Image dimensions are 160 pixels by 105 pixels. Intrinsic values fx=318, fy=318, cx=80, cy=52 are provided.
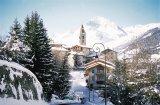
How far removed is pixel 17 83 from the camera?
420 inches

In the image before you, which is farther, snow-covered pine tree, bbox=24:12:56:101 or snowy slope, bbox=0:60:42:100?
snow-covered pine tree, bbox=24:12:56:101

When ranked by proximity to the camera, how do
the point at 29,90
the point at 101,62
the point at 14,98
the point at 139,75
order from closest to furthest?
the point at 14,98 → the point at 29,90 → the point at 139,75 → the point at 101,62

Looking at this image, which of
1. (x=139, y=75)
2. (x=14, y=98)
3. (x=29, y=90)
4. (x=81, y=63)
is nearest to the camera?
(x=14, y=98)

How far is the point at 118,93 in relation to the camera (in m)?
31.1

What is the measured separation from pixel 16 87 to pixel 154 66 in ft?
85.7

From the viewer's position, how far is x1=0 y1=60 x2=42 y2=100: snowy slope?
964 cm

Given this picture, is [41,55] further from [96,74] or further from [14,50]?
[96,74]

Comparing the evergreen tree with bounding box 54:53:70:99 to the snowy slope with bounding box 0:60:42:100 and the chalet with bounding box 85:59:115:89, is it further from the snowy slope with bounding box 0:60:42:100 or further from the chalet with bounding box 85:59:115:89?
the snowy slope with bounding box 0:60:42:100

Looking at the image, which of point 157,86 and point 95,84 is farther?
point 95,84

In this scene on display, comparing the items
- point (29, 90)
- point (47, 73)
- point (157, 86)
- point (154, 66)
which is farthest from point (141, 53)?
point (29, 90)

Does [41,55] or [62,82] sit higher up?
[41,55]

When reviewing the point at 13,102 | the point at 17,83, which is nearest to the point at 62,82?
the point at 17,83

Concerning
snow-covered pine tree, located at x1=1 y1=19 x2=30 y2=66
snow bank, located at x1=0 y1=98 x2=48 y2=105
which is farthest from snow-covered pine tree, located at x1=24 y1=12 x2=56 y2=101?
snow bank, located at x1=0 y1=98 x2=48 y2=105

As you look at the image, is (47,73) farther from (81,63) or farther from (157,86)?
(81,63)
